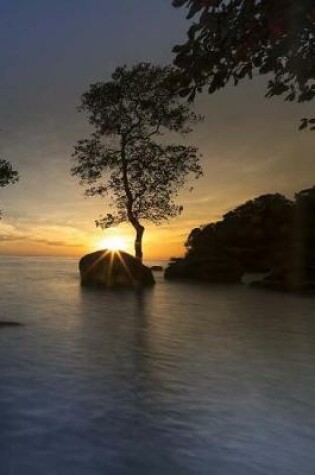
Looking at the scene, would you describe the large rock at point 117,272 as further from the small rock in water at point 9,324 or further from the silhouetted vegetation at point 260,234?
the silhouetted vegetation at point 260,234

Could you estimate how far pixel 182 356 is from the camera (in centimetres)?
1076

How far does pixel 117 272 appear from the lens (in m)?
33.3

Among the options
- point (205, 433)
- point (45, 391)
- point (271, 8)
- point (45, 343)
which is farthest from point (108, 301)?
point (271, 8)

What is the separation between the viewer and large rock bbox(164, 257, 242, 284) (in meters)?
39.9

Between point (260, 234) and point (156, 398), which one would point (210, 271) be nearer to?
point (260, 234)

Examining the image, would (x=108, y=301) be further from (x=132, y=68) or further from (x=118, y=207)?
(x=132, y=68)

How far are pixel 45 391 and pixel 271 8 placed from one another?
5838 millimetres

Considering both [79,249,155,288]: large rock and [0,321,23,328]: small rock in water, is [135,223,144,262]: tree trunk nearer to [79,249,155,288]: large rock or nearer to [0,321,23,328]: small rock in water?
[79,249,155,288]: large rock

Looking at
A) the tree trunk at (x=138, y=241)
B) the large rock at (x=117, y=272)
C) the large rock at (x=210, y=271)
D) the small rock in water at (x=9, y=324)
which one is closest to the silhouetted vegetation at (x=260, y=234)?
the large rock at (x=210, y=271)

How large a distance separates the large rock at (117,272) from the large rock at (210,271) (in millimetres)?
7303

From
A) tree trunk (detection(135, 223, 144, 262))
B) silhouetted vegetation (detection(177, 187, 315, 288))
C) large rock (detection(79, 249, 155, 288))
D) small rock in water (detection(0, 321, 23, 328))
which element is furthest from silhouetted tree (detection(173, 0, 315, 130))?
silhouetted vegetation (detection(177, 187, 315, 288))

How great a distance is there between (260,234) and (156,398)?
57506 mm

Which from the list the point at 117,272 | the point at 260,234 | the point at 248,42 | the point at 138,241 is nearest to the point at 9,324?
the point at 248,42

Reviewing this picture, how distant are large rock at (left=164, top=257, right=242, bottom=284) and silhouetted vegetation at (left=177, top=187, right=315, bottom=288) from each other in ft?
49.2
